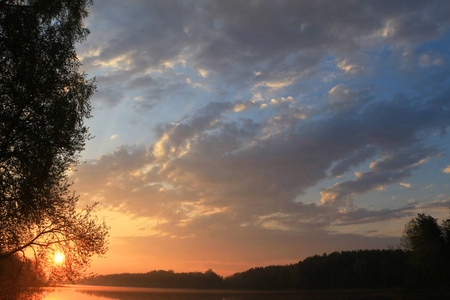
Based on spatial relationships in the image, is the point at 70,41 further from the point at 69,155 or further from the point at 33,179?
the point at 33,179

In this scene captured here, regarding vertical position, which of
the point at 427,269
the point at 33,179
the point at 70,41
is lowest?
the point at 427,269

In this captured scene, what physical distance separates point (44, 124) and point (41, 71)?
2589mm

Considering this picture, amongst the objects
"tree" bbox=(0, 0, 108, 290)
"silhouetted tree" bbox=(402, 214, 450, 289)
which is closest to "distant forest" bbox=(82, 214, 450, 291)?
"silhouetted tree" bbox=(402, 214, 450, 289)

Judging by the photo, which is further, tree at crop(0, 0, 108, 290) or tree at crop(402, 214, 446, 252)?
tree at crop(402, 214, 446, 252)

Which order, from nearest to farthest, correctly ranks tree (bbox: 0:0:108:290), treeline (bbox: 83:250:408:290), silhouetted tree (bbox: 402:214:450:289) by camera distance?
1. tree (bbox: 0:0:108:290)
2. silhouetted tree (bbox: 402:214:450:289)
3. treeline (bbox: 83:250:408:290)

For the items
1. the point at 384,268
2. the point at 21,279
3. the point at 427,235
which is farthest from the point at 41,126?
the point at 384,268

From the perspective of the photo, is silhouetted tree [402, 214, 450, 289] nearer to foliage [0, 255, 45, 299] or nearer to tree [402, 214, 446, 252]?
tree [402, 214, 446, 252]

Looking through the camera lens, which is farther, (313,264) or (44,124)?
(313,264)

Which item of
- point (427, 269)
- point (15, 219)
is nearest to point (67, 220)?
point (15, 219)

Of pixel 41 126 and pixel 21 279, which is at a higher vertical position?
pixel 41 126

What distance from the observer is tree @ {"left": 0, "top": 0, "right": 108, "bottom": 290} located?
1423 cm

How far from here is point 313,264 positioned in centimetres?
18250

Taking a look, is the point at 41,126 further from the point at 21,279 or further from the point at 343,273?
the point at 343,273

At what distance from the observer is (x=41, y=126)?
14805mm
